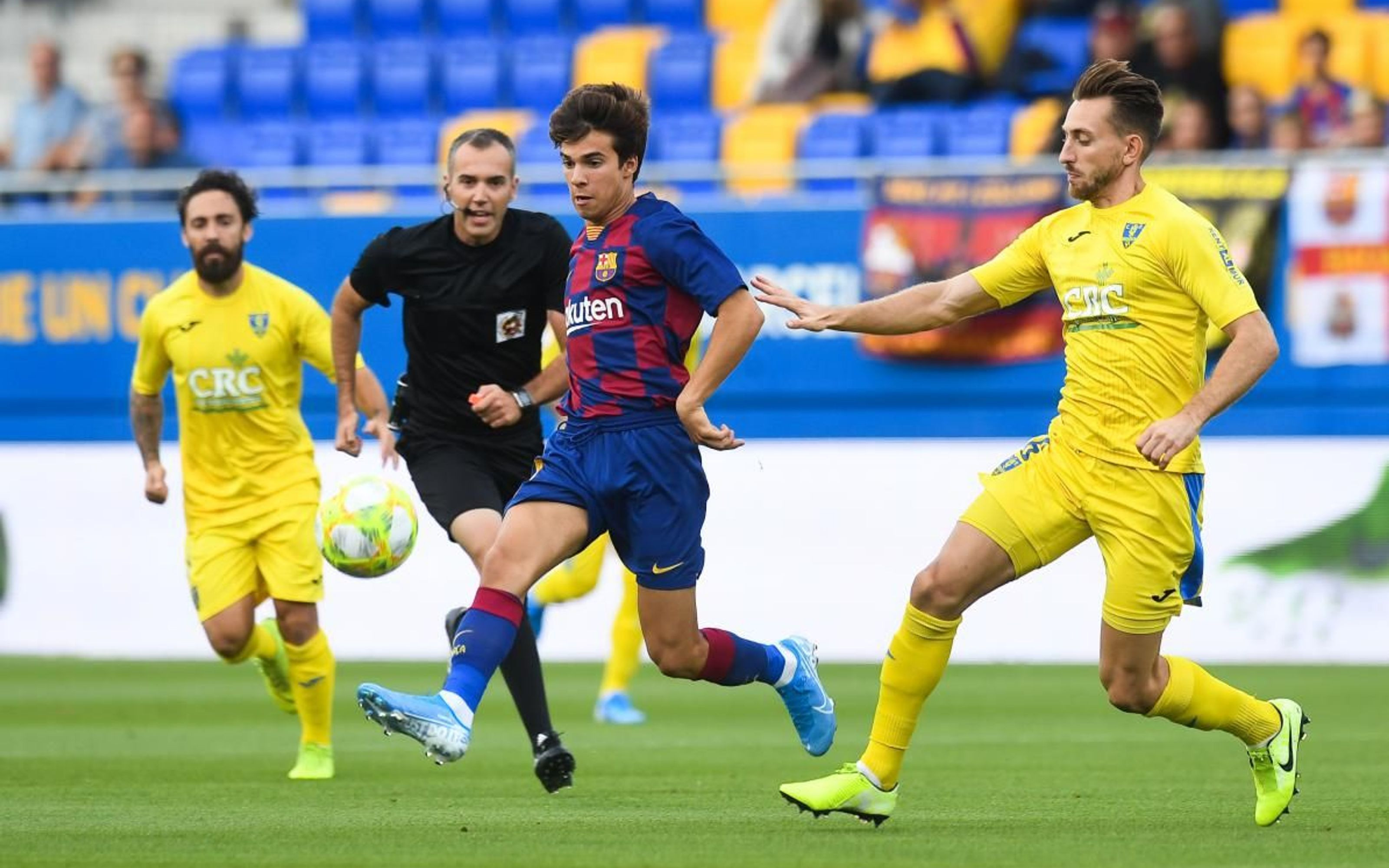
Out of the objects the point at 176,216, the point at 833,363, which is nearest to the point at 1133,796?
the point at 833,363

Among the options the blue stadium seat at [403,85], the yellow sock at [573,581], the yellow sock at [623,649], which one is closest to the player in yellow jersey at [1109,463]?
the yellow sock at [623,649]

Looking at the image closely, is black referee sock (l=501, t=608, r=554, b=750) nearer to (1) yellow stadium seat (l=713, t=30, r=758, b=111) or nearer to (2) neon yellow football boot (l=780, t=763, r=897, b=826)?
(2) neon yellow football boot (l=780, t=763, r=897, b=826)

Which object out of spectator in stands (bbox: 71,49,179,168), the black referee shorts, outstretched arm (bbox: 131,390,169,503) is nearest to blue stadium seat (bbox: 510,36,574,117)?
spectator in stands (bbox: 71,49,179,168)

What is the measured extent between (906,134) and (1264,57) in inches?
107

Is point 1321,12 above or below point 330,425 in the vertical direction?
above

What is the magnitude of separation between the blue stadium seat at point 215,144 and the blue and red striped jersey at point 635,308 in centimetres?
1205

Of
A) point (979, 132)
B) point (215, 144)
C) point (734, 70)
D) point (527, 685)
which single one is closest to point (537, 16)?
point (734, 70)

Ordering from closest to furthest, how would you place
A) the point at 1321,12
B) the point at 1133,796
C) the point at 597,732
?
the point at 1133,796, the point at 597,732, the point at 1321,12

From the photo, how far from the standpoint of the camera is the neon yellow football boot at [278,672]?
9711mm

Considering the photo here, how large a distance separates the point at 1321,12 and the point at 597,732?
9775 millimetres

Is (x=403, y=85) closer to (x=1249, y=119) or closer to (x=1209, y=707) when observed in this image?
(x=1249, y=119)

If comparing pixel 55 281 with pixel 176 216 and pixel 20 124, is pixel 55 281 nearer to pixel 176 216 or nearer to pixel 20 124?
pixel 176 216

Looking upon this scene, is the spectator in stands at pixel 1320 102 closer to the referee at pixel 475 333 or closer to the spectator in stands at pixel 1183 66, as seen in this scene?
the spectator in stands at pixel 1183 66

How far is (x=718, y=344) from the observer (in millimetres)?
7074
